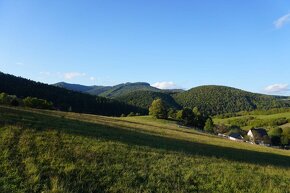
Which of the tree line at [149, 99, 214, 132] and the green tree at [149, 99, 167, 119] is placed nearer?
the green tree at [149, 99, 167, 119]

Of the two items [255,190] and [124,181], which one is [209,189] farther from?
[124,181]

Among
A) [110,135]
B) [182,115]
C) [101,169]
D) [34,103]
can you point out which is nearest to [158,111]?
[182,115]

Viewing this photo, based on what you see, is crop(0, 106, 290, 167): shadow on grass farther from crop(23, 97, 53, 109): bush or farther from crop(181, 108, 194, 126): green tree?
crop(181, 108, 194, 126): green tree

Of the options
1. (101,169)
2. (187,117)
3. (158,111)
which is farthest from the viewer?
(187,117)

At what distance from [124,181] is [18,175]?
15.5ft

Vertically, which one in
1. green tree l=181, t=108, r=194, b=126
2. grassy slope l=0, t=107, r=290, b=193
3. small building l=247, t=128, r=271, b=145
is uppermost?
green tree l=181, t=108, r=194, b=126

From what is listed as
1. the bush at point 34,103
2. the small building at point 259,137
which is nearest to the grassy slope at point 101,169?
the bush at point 34,103

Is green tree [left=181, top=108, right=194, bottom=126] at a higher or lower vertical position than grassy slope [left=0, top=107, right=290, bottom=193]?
higher

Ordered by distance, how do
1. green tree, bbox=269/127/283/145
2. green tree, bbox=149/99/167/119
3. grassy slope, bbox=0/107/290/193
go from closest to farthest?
1. grassy slope, bbox=0/107/290/193
2. green tree, bbox=149/99/167/119
3. green tree, bbox=269/127/283/145

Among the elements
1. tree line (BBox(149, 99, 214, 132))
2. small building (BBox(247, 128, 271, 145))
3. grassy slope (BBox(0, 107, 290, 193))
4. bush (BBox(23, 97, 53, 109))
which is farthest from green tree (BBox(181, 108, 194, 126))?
grassy slope (BBox(0, 107, 290, 193))

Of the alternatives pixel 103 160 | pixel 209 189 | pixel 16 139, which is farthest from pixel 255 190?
pixel 16 139

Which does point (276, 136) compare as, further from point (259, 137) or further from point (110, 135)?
point (110, 135)

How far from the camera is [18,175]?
13.9 metres

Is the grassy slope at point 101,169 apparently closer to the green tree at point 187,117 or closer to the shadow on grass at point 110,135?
the shadow on grass at point 110,135
